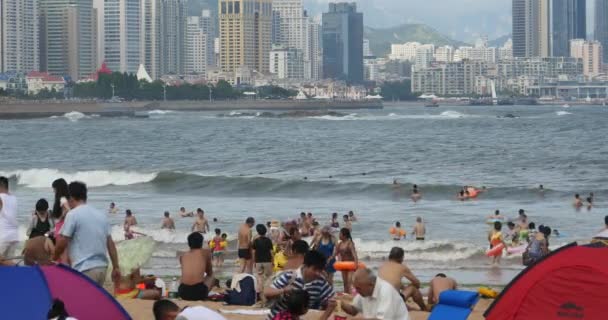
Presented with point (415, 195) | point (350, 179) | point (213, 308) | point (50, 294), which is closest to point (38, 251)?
point (50, 294)

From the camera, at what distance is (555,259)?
11266 mm

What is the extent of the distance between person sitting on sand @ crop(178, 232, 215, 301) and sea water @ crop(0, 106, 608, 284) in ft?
20.4

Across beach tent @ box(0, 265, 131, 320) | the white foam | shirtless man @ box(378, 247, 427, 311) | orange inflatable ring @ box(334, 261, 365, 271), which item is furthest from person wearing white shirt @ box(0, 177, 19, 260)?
the white foam

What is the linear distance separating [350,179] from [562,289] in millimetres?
37535

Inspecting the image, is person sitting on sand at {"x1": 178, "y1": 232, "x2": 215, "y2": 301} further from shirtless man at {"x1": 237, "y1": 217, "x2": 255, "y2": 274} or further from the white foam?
the white foam

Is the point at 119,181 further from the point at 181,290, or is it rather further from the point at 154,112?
the point at 154,112

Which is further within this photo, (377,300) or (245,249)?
(245,249)

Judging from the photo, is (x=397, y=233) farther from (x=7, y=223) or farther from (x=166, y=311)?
(x=166, y=311)

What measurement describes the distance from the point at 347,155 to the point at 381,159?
13.1 ft

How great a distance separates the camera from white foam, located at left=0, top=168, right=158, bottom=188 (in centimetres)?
4881

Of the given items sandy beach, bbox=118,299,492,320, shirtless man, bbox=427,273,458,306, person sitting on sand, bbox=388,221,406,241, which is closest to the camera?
sandy beach, bbox=118,299,492,320

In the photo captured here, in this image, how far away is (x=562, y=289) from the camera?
10969 millimetres

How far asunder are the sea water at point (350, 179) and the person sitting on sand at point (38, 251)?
8.23 metres

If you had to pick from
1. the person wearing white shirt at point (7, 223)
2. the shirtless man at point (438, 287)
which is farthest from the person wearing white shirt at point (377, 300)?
the person wearing white shirt at point (7, 223)
